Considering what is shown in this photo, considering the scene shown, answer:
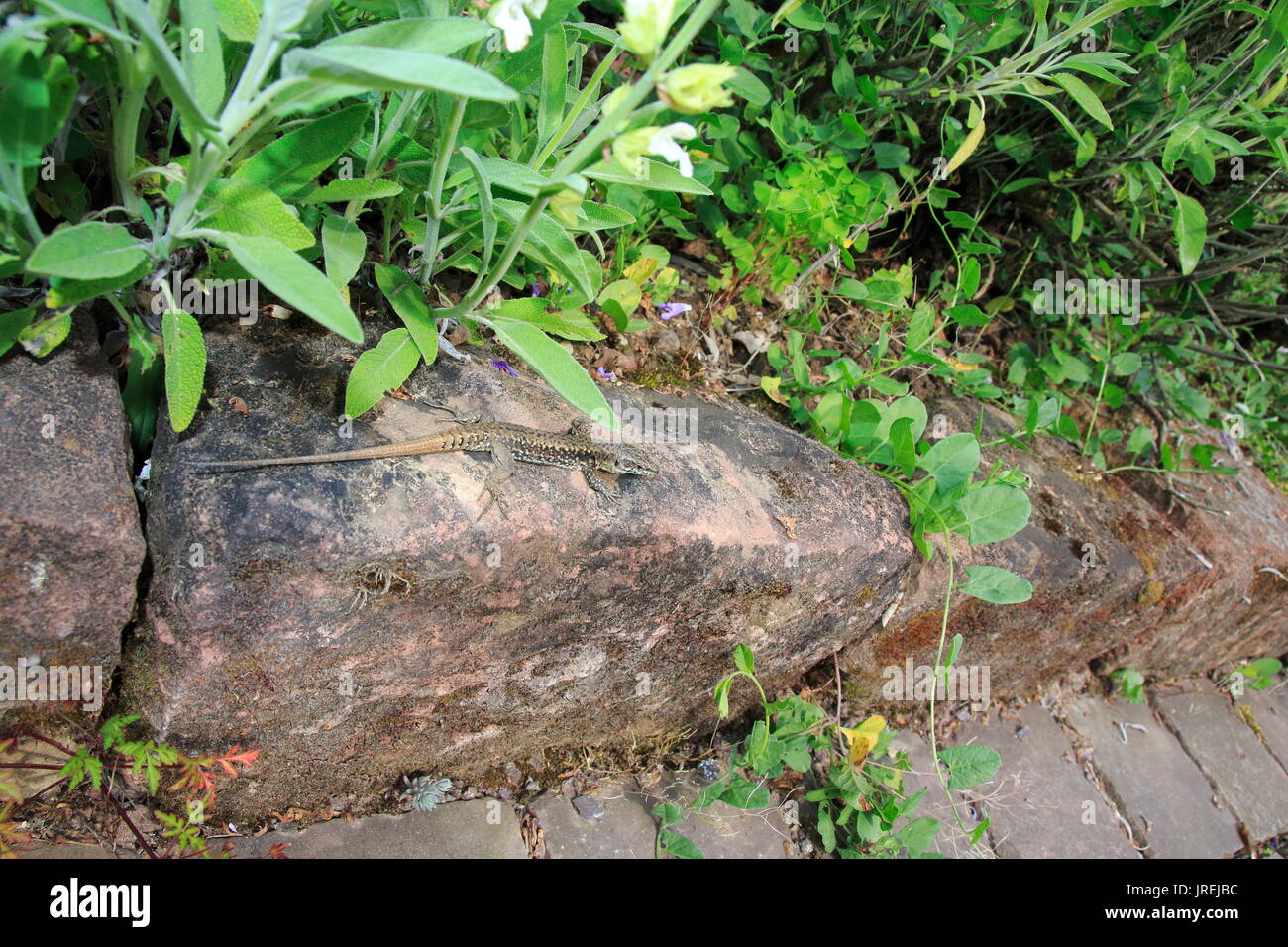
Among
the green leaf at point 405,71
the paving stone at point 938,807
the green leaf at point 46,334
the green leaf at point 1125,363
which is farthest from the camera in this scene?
the green leaf at point 1125,363

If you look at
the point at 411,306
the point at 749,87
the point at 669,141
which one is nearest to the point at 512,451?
the point at 411,306

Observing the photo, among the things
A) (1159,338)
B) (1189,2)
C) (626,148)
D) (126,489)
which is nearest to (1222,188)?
(1159,338)

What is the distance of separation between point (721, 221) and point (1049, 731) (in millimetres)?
2925

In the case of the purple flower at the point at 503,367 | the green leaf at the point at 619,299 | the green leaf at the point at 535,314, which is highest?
the green leaf at the point at 535,314

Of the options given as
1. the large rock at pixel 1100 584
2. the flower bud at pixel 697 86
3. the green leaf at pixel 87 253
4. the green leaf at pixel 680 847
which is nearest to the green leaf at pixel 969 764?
the large rock at pixel 1100 584

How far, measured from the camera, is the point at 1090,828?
11.6ft

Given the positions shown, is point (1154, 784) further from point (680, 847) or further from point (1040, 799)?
point (680, 847)

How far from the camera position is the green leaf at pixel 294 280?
5.21 ft

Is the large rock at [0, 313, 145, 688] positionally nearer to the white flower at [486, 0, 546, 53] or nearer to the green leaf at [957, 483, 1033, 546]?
the white flower at [486, 0, 546, 53]

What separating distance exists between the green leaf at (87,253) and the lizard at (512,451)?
62 cm

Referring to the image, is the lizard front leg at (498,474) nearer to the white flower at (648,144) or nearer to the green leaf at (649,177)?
the green leaf at (649,177)

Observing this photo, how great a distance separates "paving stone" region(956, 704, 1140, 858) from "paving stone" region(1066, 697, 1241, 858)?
0.56 ft

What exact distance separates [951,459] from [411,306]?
2.09 meters

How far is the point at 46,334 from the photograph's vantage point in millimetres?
1994
